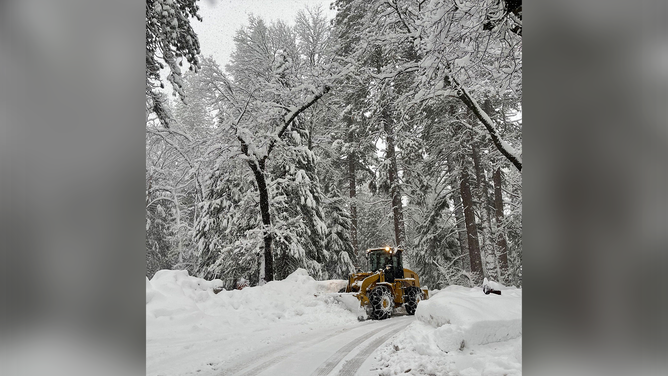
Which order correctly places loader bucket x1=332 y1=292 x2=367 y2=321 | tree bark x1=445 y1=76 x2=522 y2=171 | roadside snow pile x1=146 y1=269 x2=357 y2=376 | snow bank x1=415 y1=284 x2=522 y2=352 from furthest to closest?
loader bucket x1=332 y1=292 x2=367 y2=321, tree bark x1=445 y1=76 x2=522 y2=171, roadside snow pile x1=146 y1=269 x2=357 y2=376, snow bank x1=415 y1=284 x2=522 y2=352

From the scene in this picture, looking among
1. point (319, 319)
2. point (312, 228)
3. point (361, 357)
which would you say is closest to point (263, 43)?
point (312, 228)

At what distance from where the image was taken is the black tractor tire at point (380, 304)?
875 centimetres

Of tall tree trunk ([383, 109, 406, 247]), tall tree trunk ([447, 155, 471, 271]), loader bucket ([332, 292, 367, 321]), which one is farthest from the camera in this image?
tall tree trunk ([383, 109, 406, 247])

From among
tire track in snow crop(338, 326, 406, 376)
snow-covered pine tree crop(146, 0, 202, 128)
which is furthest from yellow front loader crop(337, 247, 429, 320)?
snow-covered pine tree crop(146, 0, 202, 128)

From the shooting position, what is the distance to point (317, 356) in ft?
17.5

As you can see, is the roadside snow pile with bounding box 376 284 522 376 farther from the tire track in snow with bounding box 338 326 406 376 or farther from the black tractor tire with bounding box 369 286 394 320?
the black tractor tire with bounding box 369 286 394 320

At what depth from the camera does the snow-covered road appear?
466 cm

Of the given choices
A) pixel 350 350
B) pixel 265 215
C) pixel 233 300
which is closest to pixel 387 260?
pixel 233 300

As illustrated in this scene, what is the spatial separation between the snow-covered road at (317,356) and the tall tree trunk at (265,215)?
497 centimetres

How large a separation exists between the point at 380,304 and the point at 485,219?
578 centimetres

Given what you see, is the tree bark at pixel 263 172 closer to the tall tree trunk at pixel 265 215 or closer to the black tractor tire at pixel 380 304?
the tall tree trunk at pixel 265 215

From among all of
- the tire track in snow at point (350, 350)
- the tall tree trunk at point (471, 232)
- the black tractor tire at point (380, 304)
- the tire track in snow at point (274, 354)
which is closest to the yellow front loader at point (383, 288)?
the black tractor tire at point (380, 304)
